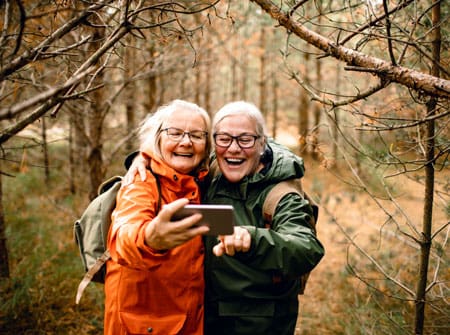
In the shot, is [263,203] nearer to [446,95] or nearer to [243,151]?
[243,151]

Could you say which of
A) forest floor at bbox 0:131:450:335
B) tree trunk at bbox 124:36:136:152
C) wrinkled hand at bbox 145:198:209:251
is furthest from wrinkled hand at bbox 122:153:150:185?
tree trunk at bbox 124:36:136:152

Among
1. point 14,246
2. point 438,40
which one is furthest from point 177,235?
point 14,246

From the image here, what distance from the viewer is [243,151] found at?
7.99 ft

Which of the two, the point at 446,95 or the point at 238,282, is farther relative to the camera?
the point at 238,282

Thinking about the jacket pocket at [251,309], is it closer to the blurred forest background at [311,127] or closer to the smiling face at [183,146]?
the smiling face at [183,146]

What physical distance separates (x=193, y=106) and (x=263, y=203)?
0.77 meters

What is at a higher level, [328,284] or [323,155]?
[323,155]

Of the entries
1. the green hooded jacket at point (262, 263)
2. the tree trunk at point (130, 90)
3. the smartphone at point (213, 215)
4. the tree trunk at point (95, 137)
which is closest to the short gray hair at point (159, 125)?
the green hooded jacket at point (262, 263)

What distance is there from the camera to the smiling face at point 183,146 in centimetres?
234

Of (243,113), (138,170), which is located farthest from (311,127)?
(138,170)

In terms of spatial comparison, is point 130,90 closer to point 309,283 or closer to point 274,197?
point 309,283

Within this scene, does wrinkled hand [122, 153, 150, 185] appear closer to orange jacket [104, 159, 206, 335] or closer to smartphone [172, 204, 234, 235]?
orange jacket [104, 159, 206, 335]

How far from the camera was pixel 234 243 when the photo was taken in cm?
176

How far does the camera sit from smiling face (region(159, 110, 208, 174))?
234cm
